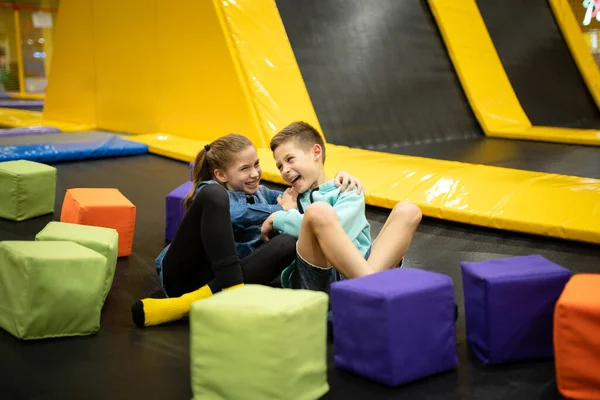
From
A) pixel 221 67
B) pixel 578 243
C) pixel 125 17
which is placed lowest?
pixel 578 243

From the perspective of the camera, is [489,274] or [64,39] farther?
[64,39]

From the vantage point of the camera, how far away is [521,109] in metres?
6.29

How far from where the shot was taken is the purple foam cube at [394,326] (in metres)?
1.65

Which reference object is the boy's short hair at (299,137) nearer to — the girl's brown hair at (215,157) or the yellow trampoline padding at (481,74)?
the girl's brown hair at (215,157)

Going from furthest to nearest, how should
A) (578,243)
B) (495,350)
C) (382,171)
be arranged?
1. (382,171)
2. (578,243)
3. (495,350)

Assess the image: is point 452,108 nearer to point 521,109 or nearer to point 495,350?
point 521,109

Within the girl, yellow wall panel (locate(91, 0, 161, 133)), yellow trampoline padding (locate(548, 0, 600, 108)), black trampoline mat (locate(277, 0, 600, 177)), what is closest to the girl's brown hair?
the girl

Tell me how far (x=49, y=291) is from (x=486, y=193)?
203 centimetres

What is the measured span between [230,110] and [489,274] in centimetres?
330

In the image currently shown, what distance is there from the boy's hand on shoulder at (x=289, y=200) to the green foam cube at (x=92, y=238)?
0.59 m

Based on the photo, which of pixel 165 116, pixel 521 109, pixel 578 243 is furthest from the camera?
pixel 521 109

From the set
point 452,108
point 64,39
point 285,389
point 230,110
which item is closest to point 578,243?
point 285,389

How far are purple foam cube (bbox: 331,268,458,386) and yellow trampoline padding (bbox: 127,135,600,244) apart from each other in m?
1.30

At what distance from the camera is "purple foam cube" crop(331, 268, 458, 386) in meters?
1.65
